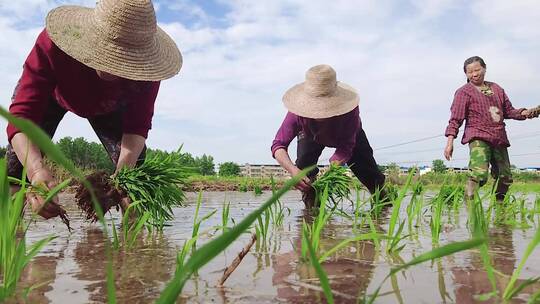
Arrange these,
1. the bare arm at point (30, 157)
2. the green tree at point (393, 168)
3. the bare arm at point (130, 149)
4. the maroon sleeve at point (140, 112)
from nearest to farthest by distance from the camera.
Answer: the bare arm at point (30, 157), the bare arm at point (130, 149), the maroon sleeve at point (140, 112), the green tree at point (393, 168)

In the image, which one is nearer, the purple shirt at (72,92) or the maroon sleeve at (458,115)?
the purple shirt at (72,92)

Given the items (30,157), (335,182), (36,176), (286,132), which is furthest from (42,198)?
(286,132)

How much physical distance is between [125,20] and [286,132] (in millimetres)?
2259

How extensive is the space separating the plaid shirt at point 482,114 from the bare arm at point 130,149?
2941 millimetres

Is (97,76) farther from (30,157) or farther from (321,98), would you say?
(321,98)

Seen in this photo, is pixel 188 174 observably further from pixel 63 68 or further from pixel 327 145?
pixel 327 145

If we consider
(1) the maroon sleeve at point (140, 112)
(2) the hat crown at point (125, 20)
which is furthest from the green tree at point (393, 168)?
(2) the hat crown at point (125, 20)

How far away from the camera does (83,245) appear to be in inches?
80.3

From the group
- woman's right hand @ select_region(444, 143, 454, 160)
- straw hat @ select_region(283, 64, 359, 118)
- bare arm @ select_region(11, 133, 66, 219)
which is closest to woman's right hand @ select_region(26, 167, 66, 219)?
bare arm @ select_region(11, 133, 66, 219)

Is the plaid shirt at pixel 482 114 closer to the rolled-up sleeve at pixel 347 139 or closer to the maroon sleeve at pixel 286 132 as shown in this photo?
the rolled-up sleeve at pixel 347 139

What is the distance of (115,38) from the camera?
2236 mm

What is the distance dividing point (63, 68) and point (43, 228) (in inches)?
37.5

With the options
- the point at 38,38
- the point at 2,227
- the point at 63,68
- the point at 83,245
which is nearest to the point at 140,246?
the point at 83,245

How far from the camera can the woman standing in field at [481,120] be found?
4.36m
